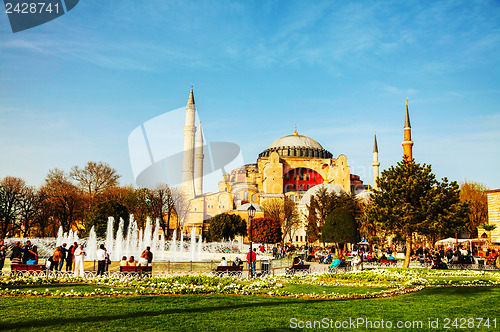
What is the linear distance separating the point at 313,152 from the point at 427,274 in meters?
64.9

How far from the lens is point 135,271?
1215 cm

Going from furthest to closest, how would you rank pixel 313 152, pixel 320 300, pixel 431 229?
pixel 313 152 → pixel 431 229 → pixel 320 300

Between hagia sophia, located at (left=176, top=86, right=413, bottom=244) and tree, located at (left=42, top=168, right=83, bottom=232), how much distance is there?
56.6ft

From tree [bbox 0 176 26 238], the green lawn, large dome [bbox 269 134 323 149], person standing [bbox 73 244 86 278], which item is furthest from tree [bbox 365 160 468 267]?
large dome [bbox 269 134 323 149]

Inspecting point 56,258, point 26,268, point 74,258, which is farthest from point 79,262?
point 56,258

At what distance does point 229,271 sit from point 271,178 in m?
56.8

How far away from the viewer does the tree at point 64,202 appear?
130 ft

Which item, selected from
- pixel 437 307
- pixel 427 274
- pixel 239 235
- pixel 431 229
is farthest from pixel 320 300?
pixel 239 235

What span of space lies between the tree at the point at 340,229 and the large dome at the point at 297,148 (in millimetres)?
50187

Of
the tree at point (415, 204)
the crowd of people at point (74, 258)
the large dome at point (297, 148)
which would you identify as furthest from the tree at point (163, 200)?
the large dome at point (297, 148)

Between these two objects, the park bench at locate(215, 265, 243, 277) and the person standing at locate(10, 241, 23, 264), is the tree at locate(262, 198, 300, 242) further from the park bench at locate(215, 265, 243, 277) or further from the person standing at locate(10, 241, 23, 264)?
the person standing at locate(10, 241, 23, 264)

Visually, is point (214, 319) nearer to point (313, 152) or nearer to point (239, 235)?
point (239, 235)

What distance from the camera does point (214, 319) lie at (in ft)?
21.4

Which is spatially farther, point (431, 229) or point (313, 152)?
point (313, 152)
